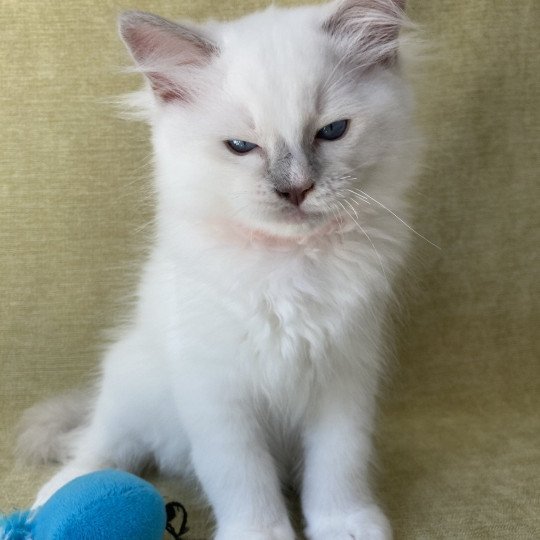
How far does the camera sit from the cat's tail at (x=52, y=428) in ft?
5.74

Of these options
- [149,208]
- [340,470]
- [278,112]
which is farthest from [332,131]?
[149,208]

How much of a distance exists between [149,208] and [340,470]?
2.83ft

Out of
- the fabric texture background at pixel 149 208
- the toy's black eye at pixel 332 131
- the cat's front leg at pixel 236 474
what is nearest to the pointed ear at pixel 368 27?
the toy's black eye at pixel 332 131

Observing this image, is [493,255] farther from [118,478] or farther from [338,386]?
[118,478]

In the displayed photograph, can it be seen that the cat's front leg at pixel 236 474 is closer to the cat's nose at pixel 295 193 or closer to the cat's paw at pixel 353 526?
the cat's paw at pixel 353 526

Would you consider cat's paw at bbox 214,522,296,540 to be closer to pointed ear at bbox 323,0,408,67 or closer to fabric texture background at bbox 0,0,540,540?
fabric texture background at bbox 0,0,540,540

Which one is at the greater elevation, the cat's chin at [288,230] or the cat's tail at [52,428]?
the cat's chin at [288,230]

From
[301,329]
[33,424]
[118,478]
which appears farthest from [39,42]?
[118,478]

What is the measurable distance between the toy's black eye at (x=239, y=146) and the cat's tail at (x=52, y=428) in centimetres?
83

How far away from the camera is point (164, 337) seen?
1.50m

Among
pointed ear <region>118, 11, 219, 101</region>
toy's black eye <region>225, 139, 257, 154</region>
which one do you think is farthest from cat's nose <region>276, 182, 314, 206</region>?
pointed ear <region>118, 11, 219, 101</region>

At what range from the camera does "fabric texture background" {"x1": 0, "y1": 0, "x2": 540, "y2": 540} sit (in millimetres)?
1980

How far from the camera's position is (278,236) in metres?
1.37

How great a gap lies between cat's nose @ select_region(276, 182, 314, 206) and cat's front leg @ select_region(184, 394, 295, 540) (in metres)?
0.40
